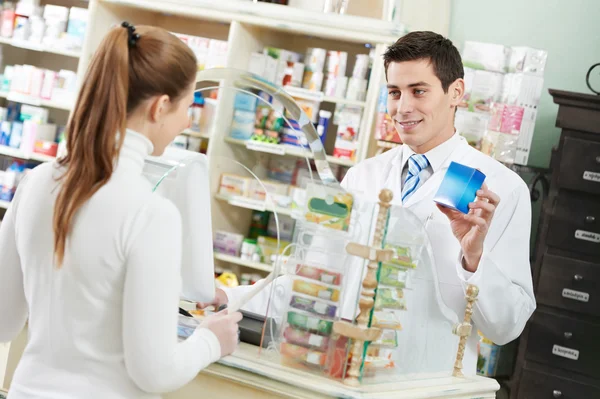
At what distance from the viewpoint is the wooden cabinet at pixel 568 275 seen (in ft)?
12.8

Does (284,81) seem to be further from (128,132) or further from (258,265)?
(128,132)

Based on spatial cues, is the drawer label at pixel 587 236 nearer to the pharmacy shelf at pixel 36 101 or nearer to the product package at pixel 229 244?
the product package at pixel 229 244

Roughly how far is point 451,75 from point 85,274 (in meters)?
1.47

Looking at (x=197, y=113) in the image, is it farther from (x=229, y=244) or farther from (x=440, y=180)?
(x=440, y=180)

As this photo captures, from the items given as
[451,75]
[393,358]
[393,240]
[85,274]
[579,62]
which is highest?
[579,62]

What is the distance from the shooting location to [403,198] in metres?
2.40

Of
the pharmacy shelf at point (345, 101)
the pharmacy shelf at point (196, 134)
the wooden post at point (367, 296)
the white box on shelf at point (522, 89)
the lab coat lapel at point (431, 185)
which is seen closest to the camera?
the wooden post at point (367, 296)

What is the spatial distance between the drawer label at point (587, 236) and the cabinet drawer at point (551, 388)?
2.29 ft

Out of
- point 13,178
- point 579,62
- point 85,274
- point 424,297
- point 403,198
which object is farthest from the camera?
point 13,178

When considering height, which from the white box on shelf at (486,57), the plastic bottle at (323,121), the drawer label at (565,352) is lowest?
the drawer label at (565,352)

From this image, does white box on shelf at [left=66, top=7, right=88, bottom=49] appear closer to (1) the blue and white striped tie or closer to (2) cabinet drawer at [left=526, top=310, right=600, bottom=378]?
(2) cabinet drawer at [left=526, top=310, right=600, bottom=378]

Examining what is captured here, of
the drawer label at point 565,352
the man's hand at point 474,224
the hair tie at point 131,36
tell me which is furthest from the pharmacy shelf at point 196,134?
the hair tie at point 131,36

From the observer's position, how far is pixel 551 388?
398cm

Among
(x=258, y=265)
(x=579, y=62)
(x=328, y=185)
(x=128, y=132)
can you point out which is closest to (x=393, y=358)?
(x=328, y=185)
